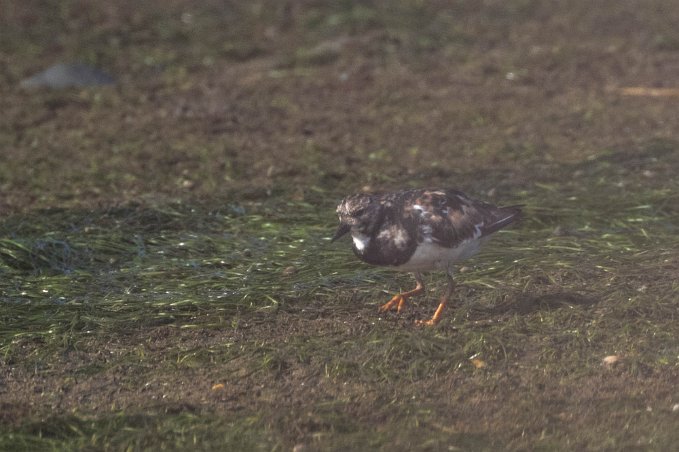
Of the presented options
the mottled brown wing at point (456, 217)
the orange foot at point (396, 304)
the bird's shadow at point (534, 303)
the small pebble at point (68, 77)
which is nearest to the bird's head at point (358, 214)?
the mottled brown wing at point (456, 217)

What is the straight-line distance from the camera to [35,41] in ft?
47.8

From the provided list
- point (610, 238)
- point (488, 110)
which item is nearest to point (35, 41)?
point (488, 110)

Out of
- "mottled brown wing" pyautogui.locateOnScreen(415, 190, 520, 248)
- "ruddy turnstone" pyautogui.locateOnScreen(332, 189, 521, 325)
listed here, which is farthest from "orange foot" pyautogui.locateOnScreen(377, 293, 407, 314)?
"mottled brown wing" pyautogui.locateOnScreen(415, 190, 520, 248)

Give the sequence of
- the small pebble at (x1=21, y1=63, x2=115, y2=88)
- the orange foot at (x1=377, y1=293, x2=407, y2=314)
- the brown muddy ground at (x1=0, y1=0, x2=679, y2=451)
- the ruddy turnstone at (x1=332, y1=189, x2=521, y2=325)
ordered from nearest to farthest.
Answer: the brown muddy ground at (x1=0, y1=0, x2=679, y2=451) < the ruddy turnstone at (x1=332, y1=189, x2=521, y2=325) < the orange foot at (x1=377, y1=293, x2=407, y2=314) < the small pebble at (x1=21, y1=63, x2=115, y2=88)

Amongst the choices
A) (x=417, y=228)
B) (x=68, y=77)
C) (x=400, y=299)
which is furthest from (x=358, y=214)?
(x=68, y=77)

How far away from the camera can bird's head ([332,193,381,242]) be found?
23.9 feet

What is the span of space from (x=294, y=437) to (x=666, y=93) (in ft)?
25.4

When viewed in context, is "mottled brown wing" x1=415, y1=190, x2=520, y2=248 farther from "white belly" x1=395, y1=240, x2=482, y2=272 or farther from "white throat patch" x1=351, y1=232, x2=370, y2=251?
"white throat patch" x1=351, y1=232, x2=370, y2=251

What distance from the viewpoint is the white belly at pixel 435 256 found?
722cm

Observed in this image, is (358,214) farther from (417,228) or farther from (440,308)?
(440,308)

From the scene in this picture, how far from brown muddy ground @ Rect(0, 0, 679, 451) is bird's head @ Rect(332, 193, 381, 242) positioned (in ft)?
2.18

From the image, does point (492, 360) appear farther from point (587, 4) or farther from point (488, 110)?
point (587, 4)

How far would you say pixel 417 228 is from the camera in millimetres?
7266

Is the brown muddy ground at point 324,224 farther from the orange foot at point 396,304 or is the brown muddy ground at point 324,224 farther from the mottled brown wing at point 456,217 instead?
the mottled brown wing at point 456,217
